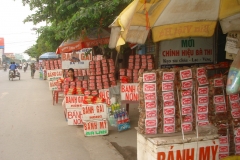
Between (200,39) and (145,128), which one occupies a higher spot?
(200,39)

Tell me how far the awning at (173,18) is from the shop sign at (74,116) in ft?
14.1

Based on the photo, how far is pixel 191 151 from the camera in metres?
3.84

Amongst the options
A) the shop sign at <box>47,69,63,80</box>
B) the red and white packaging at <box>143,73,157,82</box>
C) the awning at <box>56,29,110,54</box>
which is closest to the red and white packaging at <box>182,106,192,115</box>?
the red and white packaging at <box>143,73,157,82</box>

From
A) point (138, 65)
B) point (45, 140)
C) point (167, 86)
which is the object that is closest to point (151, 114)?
point (167, 86)

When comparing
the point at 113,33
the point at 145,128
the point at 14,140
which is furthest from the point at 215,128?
the point at 14,140

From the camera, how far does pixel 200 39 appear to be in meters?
5.92

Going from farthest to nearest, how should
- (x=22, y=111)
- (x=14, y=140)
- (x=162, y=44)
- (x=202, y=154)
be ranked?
1. (x=22, y=111)
2. (x=14, y=140)
3. (x=162, y=44)
4. (x=202, y=154)

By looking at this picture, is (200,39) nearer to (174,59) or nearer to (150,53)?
(174,59)

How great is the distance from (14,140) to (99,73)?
2.99m

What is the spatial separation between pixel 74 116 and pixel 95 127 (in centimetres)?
122

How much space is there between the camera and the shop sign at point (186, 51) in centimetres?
584

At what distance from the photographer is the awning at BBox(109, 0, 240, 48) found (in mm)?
3859

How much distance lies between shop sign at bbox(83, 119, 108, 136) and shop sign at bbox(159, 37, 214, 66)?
236cm

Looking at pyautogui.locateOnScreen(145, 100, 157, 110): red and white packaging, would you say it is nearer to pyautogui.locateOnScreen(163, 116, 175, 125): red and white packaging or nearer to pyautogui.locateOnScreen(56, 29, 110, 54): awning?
pyautogui.locateOnScreen(163, 116, 175, 125): red and white packaging
